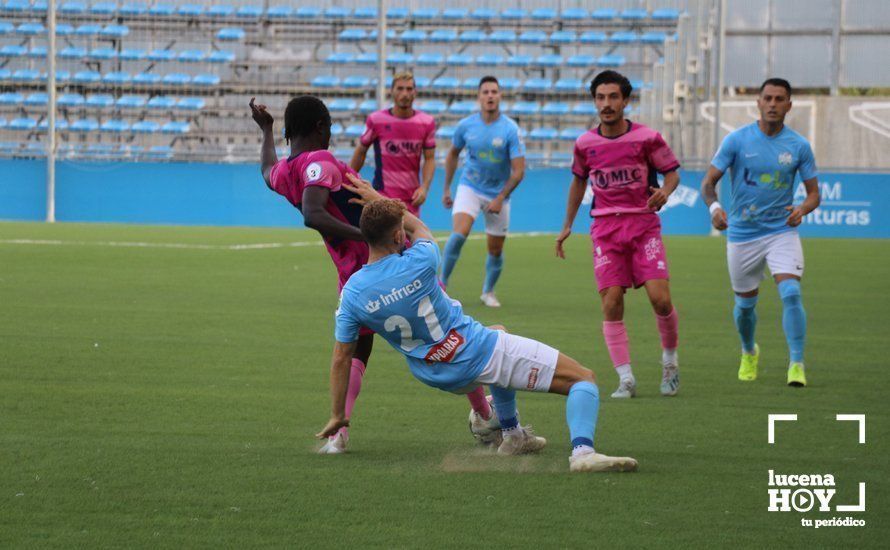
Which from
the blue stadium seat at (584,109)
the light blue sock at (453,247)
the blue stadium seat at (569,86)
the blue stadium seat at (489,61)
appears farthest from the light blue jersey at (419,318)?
the blue stadium seat at (489,61)

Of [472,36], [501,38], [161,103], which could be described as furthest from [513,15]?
[161,103]

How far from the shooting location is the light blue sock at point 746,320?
29.6 ft

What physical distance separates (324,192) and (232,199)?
23.2m

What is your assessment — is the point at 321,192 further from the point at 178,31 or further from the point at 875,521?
the point at 178,31

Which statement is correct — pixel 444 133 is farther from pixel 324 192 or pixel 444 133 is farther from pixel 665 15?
pixel 324 192

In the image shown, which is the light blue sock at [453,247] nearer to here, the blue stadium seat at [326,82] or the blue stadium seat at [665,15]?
the blue stadium seat at [326,82]

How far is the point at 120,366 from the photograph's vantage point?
873cm

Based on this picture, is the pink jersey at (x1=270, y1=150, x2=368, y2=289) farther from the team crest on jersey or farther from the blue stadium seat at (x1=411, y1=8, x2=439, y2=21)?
the blue stadium seat at (x1=411, y1=8, x2=439, y2=21)

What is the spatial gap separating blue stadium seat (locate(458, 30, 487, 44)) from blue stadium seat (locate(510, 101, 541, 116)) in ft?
10.4

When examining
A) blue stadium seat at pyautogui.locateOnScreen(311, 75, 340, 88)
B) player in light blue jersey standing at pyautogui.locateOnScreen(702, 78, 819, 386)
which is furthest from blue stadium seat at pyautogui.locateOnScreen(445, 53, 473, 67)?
player in light blue jersey standing at pyautogui.locateOnScreen(702, 78, 819, 386)

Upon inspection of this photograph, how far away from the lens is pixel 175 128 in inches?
1383

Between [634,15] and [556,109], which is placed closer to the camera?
[556,109]

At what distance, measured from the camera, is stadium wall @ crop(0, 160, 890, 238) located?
27609 millimetres

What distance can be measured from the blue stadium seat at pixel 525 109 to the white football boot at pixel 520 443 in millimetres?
28226
